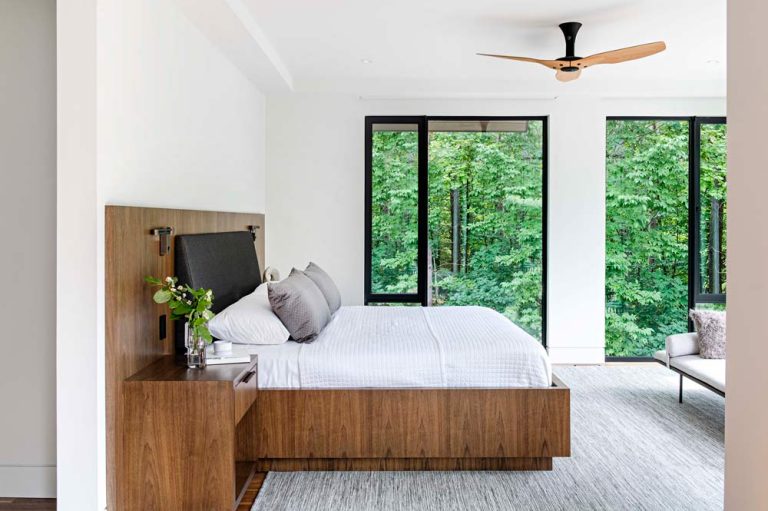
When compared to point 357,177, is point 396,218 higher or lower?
lower

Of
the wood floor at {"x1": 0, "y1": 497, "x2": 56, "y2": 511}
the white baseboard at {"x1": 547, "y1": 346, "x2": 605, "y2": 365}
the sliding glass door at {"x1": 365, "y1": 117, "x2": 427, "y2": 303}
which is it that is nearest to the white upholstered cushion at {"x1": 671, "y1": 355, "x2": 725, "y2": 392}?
the white baseboard at {"x1": 547, "y1": 346, "x2": 605, "y2": 365}

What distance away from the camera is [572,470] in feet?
10.5

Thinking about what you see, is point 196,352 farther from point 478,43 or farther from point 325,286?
point 478,43

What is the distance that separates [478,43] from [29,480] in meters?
3.80

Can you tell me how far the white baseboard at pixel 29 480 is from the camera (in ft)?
8.96

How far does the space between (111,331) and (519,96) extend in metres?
4.36

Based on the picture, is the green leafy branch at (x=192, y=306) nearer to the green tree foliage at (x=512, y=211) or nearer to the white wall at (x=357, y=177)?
the white wall at (x=357, y=177)

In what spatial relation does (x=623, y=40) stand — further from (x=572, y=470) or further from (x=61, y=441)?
(x=61, y=441)

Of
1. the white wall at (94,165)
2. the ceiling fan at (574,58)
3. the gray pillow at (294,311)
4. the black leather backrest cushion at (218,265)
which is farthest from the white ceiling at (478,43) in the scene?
the gray pillow at (294,311)

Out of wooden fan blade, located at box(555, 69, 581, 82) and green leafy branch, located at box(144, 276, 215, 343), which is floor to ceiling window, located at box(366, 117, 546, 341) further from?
green leafy branch, located at box(144, 276, 215, 343)

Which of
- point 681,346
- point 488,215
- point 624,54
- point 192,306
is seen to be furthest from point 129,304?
point 488,215

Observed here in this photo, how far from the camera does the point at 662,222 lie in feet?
19.4

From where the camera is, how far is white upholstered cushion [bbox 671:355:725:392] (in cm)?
382

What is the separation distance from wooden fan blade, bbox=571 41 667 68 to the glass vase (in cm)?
291
